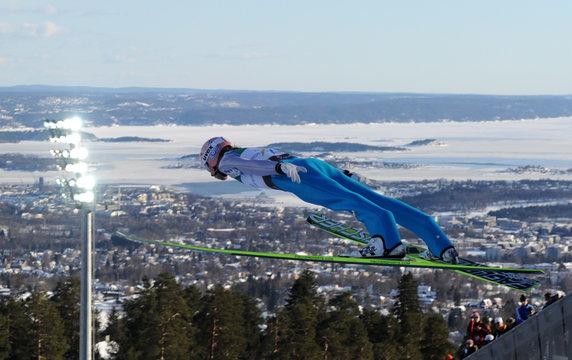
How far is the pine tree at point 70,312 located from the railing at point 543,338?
1729 cm

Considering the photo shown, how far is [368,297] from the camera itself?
48.1 m

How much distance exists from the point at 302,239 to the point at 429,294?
18980 mm

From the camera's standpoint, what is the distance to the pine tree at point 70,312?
23.0 m

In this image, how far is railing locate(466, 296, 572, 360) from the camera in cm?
661

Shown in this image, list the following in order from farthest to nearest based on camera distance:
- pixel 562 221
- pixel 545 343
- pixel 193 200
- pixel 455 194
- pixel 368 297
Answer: pixel 455 194 → pixel 193 200 → pixel 562 221 → pixel 368 297 → pixel 545 343

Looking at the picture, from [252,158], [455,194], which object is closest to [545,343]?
[252,158]

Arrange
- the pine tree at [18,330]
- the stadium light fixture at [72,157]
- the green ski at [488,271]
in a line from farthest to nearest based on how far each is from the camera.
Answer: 1. the pine tree at [18,330]
2. the stadium light fixture at [72,157]
3. the green ski at [488,271]

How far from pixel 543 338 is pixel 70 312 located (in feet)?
59.0

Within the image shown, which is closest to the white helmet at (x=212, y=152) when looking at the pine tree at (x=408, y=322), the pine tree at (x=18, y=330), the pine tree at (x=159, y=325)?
the pine tree at (x=159, y=325)

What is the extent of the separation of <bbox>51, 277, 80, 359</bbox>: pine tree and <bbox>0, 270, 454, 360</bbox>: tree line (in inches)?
19.1

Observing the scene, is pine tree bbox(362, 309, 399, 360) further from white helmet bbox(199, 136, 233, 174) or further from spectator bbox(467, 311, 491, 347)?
white helmet bbox(199, 136, 233, 174)

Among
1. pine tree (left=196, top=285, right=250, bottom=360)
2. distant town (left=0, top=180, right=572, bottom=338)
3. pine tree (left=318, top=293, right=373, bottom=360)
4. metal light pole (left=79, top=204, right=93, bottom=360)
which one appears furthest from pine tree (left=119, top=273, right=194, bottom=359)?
distant town (left=0, top=180, right=572, bottom=338)

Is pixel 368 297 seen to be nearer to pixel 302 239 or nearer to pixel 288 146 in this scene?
pixel 302 239

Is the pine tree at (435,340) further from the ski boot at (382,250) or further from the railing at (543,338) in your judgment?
the railing at (543,338)
